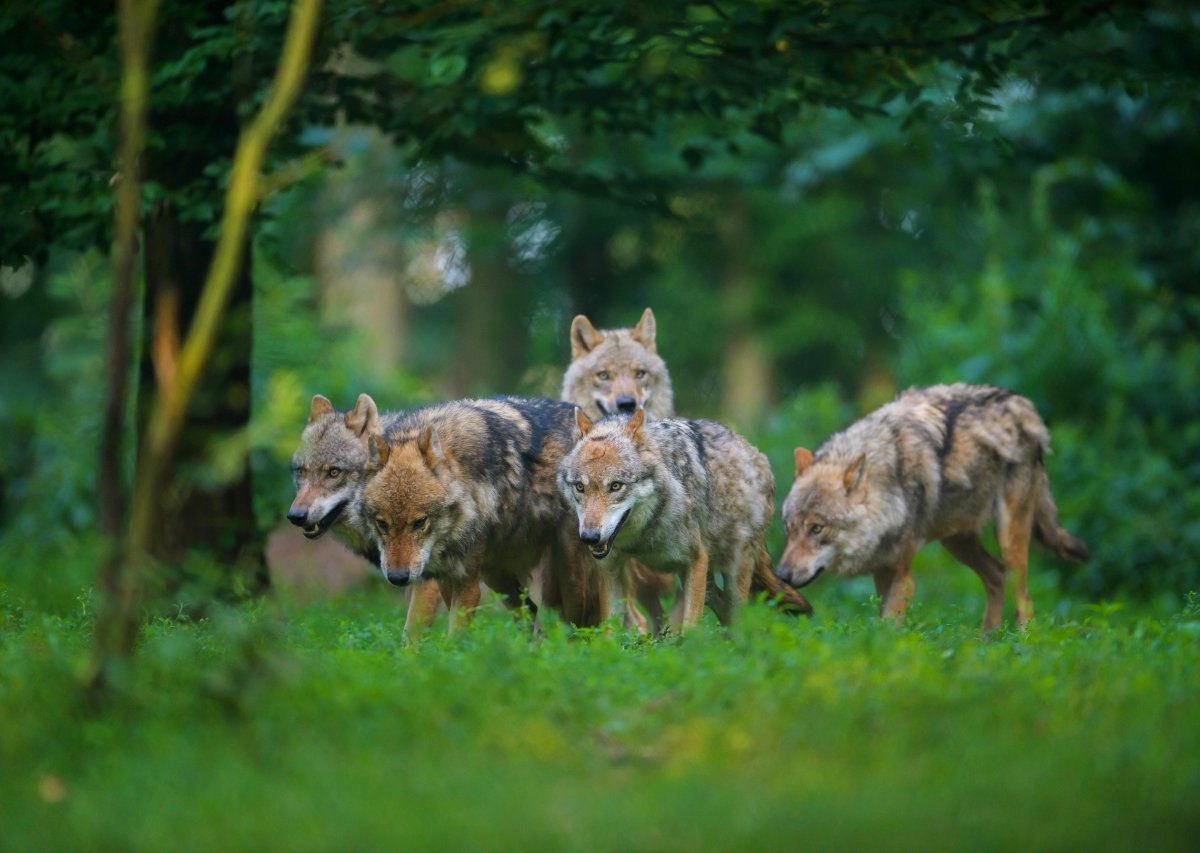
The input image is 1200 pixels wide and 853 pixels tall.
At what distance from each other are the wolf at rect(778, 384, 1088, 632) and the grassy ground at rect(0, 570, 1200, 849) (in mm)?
3051

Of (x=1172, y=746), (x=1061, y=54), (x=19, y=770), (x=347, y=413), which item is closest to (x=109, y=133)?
(x=347, y=413)

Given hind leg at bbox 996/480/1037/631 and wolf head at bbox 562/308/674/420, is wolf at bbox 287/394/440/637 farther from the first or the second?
hind leg at bbox 996/480/1037/631

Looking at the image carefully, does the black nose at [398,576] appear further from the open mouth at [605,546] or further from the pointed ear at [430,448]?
the open mouth at [605,546]

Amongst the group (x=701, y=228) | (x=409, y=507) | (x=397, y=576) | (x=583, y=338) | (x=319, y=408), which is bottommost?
(x=701, y=228)

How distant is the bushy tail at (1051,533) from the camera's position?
10992mm

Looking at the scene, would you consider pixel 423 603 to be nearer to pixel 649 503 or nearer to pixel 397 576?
pixel 397 576

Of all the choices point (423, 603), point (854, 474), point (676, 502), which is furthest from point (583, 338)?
point (423, 603)

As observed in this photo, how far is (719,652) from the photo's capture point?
6.78m

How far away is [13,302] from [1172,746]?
22680mm

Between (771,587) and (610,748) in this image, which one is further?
(771,587)

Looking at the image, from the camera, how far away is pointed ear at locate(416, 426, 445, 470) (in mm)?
8766

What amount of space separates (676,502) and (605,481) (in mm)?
573

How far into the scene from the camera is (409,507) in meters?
8.58

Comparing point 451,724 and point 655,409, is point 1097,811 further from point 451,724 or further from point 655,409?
point 655,409
